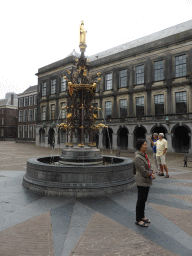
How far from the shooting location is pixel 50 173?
19.7 ft

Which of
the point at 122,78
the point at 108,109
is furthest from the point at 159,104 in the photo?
the point at 108,109

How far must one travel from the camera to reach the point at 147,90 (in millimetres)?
26641

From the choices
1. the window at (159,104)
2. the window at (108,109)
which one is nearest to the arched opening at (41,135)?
the window at (108,109)

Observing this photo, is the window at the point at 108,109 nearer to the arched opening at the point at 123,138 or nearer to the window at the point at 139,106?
the arched opening at the point at 123,138

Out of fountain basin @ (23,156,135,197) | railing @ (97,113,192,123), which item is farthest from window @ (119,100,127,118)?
fountain basin @ (23,156,135,197)

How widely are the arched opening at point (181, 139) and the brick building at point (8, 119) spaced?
197ft

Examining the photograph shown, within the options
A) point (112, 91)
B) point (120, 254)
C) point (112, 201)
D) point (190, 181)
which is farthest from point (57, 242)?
point (112, 91)

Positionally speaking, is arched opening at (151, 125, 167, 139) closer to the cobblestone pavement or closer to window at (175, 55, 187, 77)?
window at (175, 55, 187, 77)

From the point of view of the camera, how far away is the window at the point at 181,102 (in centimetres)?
2341

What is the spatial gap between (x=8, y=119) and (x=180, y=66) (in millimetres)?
60979

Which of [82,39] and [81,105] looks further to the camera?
[82,39]

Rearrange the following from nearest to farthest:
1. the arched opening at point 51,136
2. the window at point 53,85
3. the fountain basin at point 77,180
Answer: the fountain basin at point 77,180 → the arched opening at point 51,136 → the window at point 53,85

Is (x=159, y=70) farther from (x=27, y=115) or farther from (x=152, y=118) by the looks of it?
(x=27, y=115)

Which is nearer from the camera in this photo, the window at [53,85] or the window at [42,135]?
the window at [53,85]
